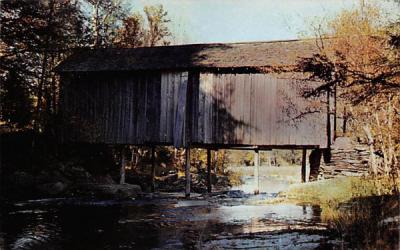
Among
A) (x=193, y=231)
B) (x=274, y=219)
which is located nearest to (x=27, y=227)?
(x=193, y=231)

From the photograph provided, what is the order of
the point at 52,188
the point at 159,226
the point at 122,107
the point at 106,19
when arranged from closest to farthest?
the point at 159,226 < the point at 52,188 < the point at 122,107 < the point at 106,19

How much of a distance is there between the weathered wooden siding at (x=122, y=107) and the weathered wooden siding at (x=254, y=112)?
1.25 meters

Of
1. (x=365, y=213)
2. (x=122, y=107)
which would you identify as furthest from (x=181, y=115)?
(x=365, y=213)

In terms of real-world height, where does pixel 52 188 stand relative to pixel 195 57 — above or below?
below

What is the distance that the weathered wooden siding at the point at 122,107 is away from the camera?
20984 millimetres

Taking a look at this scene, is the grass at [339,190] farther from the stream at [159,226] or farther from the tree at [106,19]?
the tree at [106,19]

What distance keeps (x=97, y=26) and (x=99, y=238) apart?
69.5ft

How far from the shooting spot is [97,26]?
1136 inches

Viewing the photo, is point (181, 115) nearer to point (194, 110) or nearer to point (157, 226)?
point (194, 110)

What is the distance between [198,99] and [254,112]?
2547 millimetres

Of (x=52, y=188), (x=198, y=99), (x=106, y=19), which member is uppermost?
(x=106, y=19)

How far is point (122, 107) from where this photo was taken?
71.1 feet

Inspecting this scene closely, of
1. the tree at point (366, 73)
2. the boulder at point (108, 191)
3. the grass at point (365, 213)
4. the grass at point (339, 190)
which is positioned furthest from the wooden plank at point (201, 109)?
the grass at point (365, 213)

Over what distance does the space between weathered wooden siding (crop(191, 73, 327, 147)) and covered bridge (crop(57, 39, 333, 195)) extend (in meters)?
0.04
